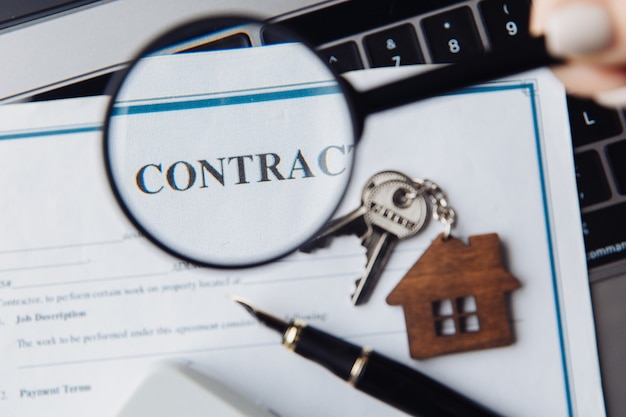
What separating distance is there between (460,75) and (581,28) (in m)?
0.08

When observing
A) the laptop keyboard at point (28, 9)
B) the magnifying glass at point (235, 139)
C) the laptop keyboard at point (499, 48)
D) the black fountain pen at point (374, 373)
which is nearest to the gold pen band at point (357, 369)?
the black fountain pen at point (374, 373)

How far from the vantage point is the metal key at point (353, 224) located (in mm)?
484

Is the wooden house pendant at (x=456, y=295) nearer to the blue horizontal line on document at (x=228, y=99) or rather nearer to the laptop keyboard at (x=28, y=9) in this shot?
the blue horizontal line on document at (x=228, y=99)

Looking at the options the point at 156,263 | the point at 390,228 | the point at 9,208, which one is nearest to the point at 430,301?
the point at 390,228

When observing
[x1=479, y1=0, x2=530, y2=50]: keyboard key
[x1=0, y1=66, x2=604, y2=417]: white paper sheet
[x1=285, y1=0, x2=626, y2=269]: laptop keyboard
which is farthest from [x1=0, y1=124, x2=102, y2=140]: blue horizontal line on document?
[x1=479, y1=0, x2=530, y2=50]: keyboard key

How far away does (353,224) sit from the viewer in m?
0.49

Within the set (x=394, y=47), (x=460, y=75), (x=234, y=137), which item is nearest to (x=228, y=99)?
(x=234, y=137)

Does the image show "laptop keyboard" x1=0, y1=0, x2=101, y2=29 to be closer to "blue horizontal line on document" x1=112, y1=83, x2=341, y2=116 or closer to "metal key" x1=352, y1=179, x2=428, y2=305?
"blue horizontal line on document" x1=112, y1=83, x2=341, y2=116

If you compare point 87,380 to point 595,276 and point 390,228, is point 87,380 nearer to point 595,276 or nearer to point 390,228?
point 390,228

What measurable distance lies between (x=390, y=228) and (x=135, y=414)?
0.24 metres

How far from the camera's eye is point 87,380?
0.48 meters

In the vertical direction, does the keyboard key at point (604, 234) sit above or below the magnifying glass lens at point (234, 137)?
below

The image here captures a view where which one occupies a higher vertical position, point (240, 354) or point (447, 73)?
point (447, 73)

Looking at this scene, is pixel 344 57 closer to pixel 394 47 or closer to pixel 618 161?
pixel 394 47
